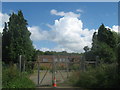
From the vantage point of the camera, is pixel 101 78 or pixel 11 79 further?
pixel 101 78

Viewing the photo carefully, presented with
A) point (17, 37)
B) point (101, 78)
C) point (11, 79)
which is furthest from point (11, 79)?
point (17, 37)

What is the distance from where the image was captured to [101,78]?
38.5ft

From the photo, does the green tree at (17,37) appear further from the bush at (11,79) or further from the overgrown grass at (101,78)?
the bush at (11,79)

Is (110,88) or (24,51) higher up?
(24,51)

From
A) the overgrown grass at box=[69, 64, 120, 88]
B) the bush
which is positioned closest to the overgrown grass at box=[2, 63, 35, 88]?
the bush

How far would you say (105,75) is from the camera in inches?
458

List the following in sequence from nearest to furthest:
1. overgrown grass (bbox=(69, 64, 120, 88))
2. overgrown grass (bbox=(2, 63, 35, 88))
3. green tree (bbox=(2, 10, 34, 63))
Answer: overgrown grass (bbox=(2, 63, 35, 88)) → overgrown grass (bbox=(69, 64, 120, 88)) → green tree (bbox=(2, 10, 34, 63))

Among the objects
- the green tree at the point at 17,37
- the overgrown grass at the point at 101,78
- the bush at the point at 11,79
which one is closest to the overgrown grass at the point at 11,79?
the bush at the point at 11,79

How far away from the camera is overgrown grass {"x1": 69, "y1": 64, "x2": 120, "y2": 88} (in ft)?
36.2

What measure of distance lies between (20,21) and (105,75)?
19561 mm

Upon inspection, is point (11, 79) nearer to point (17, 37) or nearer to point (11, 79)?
point (11, 79)

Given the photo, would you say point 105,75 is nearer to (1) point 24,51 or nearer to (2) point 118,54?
(2) point 118,54

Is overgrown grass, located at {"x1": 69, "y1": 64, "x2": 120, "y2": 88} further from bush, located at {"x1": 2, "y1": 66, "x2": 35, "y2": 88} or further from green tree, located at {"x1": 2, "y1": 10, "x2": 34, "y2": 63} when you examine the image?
green tree, located at {"x1": 2, "y1": 10, "x2": 34, "y2": 63}

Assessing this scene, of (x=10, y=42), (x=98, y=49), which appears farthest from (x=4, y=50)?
(x=98, y=49)
